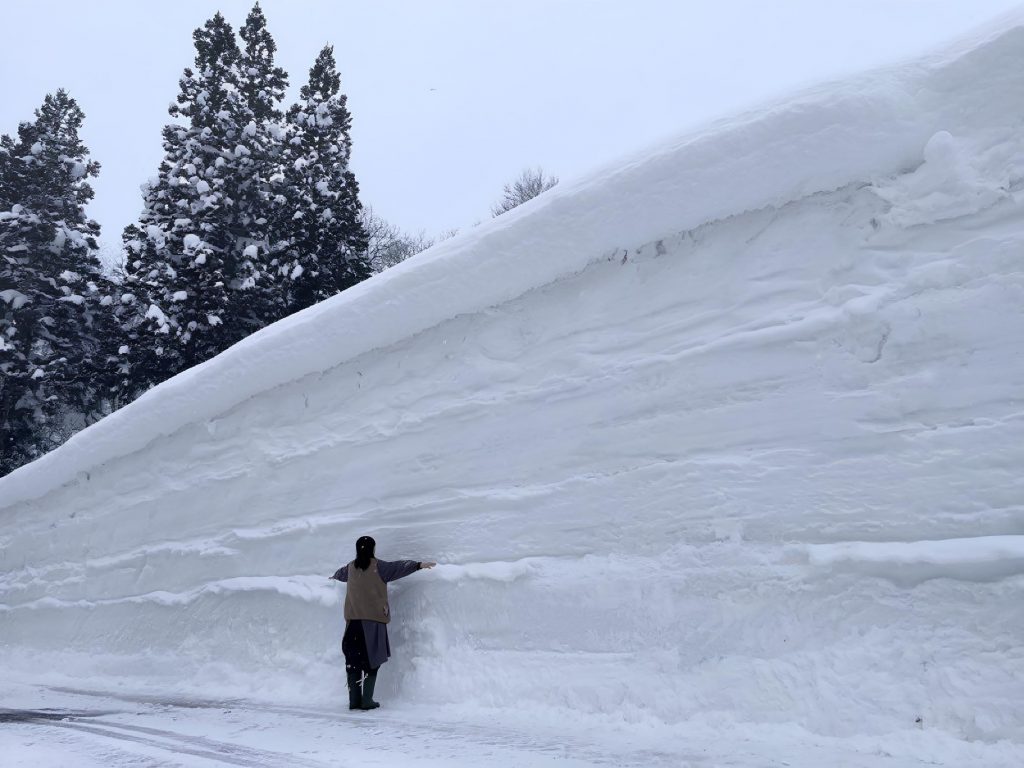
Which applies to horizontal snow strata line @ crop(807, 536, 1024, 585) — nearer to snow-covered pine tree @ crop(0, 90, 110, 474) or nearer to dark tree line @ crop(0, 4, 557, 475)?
dark tree line @ crop(0, 4, 557, 475)

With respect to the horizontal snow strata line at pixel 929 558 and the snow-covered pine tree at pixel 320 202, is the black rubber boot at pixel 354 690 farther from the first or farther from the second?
the snow-covered pine tree at pixel 320 202

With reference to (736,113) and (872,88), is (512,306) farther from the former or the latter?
→ (872,88)

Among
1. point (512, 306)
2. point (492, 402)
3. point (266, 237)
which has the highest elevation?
point (266, 237)

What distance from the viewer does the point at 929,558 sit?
13.1 ft

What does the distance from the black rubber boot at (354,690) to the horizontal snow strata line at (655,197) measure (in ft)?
8.50

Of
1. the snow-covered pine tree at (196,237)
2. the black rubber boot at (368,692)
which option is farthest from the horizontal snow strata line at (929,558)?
the snow-covered pine tree at (196,237)

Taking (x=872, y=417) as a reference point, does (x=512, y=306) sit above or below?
above

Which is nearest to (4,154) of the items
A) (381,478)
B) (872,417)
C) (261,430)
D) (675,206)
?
(261,430)

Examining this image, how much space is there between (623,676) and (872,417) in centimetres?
201

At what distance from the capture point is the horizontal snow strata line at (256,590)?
21.9 ft

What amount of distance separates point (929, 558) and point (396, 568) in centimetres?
345

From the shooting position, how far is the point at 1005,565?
380 centimetres

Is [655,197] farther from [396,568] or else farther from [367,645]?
[367,645]

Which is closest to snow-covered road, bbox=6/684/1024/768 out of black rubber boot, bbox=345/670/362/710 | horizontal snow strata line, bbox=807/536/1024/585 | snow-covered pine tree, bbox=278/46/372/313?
black rubber boot, bbox=345/670/362/710
